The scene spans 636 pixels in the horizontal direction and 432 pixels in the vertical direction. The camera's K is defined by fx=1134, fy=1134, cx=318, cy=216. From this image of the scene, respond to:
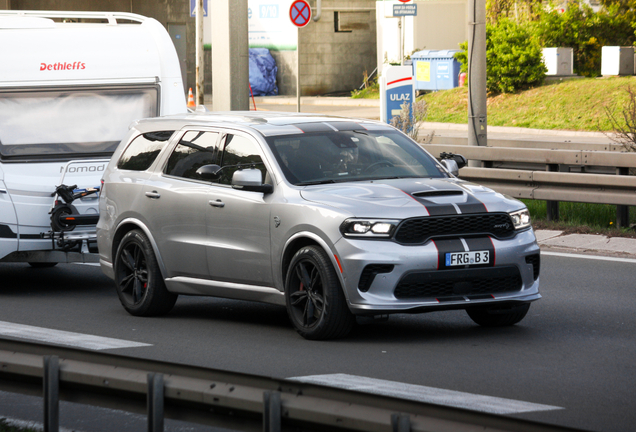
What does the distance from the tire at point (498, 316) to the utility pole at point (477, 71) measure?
24.2ft

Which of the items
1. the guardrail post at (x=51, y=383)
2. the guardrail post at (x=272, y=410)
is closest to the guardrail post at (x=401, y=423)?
the guardrail post at (x=272, y=410)

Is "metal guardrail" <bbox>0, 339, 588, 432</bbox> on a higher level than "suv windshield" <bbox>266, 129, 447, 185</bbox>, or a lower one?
lower

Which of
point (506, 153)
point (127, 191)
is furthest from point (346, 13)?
point (127, 191)

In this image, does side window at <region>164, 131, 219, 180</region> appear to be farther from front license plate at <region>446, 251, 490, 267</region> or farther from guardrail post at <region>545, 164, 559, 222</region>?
guardrail post at <region>545, 164, 559, 222</region>

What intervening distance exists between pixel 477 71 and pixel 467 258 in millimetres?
8364

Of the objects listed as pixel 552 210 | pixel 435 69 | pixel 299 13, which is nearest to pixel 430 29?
pixel 435 69

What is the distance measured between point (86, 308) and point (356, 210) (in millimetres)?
3243

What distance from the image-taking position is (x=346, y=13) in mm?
A: 44219

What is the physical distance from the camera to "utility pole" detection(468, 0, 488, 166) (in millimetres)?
15406

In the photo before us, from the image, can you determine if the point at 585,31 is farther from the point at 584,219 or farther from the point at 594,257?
the point at 594,257

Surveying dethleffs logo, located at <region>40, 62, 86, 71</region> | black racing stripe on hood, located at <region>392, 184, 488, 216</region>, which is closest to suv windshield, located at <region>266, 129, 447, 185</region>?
black racing stripe on hood, located at <region>392, 184, 488, 216</region>

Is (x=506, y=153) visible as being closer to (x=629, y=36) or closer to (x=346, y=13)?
(x=629, y=36)

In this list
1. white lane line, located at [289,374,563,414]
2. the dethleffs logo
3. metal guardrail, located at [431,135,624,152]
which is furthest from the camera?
metal guardrail, located at [431,135,624,152]

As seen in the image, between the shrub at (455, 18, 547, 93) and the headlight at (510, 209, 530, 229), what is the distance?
72.6ft
